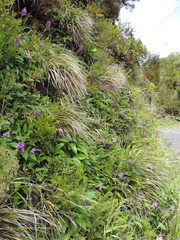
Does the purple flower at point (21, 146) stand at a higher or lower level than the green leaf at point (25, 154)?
higher

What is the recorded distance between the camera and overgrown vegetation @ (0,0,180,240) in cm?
117

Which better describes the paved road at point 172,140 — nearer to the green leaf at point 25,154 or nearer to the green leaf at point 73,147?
the green leaf at point 73,147

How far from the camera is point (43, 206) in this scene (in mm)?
1193

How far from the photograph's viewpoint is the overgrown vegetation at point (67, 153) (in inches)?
46.0

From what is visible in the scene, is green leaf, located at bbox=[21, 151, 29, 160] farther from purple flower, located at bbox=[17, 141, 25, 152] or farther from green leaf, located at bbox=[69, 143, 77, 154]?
green leaf, located at bbox=[69, 143, 77, 154]

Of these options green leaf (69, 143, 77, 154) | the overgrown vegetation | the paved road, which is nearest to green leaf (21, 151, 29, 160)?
the overgrown vegetation

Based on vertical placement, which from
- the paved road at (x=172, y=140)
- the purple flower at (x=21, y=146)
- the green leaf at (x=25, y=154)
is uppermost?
the paved road at (x=172, y=140)

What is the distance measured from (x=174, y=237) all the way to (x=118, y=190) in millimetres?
577

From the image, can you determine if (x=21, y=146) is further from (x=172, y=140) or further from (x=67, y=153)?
(x=172, y=140)

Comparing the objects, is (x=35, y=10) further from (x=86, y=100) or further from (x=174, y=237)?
(x=174, y=237)

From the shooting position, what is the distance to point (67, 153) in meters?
1.62

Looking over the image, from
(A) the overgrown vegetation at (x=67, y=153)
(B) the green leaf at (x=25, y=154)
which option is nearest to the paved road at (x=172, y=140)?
(A) the overgrown vegetation at (x=67, y=153)

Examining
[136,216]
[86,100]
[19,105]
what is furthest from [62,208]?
[86,100]

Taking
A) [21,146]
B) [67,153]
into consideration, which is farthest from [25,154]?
[67,153]
